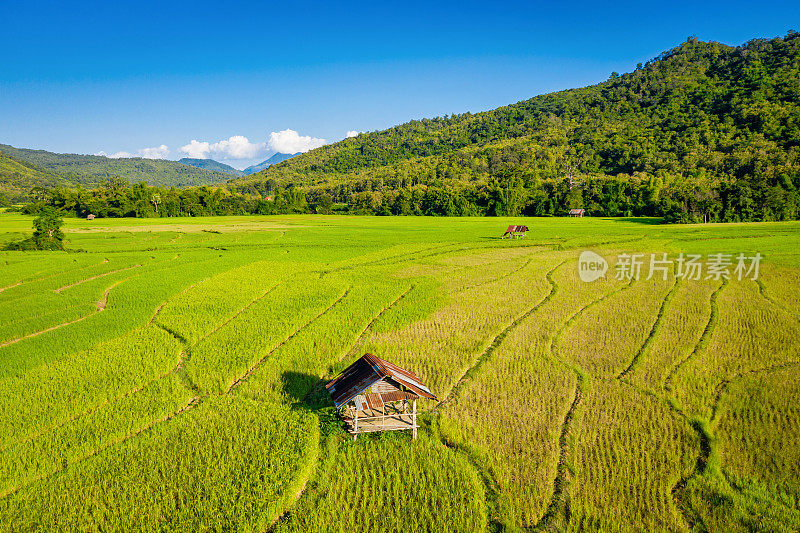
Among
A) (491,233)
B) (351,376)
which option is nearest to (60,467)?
(351,376)

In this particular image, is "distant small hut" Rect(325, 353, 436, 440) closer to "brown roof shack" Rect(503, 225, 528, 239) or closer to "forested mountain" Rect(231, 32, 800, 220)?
"brown roof shack" Rect(503, 225, 528, 239)

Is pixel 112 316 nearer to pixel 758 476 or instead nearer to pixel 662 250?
A: pixel 758 476

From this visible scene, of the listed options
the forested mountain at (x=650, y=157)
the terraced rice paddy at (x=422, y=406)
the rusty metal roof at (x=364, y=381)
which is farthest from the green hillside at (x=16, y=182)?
the rusty metal roof at (x=364, y=381)

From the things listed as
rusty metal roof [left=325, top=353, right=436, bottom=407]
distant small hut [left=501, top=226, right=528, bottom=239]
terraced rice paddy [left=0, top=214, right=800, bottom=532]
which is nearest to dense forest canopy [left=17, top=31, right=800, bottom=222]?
distant small hut [left=501, top=226, right=528, bottom=239]

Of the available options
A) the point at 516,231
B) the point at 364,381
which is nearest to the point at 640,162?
the point at 516,231

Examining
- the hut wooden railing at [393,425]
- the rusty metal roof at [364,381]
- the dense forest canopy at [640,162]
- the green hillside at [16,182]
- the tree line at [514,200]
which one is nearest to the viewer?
the rusty metal roof at [364,381]

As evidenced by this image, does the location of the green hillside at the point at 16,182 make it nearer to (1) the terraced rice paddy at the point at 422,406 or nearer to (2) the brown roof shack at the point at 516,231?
(2) the brown roof shack at the point at 516,231

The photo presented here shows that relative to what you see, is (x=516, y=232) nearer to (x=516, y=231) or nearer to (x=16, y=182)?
(x=516, y=231)
